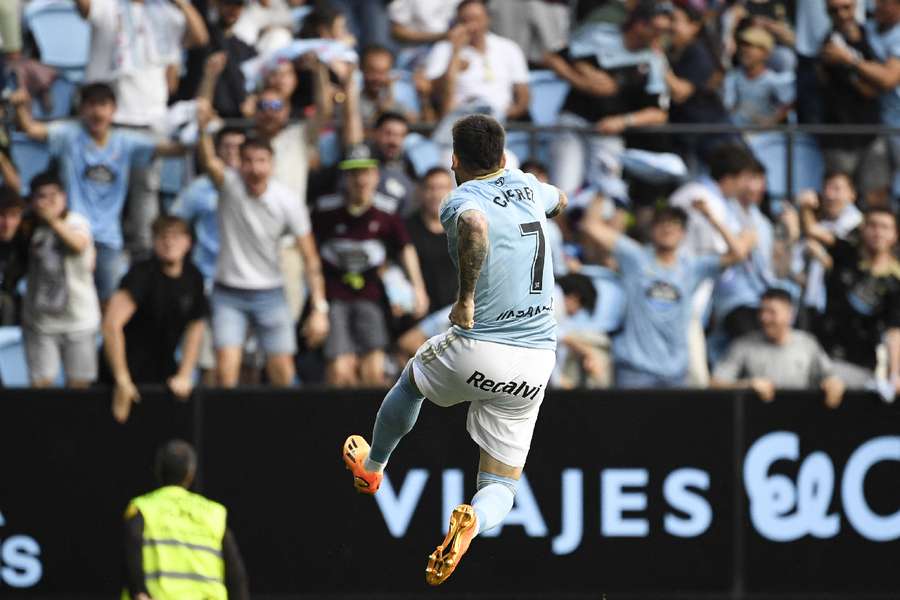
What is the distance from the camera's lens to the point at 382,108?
1293cm

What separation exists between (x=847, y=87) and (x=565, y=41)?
7.59 feet

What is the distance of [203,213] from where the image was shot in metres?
12.2

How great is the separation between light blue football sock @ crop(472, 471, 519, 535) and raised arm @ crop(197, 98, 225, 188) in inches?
185

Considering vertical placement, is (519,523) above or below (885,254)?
below

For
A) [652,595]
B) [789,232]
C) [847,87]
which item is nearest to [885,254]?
[789,232]

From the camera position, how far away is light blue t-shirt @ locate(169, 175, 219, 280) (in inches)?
478

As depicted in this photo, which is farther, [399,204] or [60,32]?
[60,32]

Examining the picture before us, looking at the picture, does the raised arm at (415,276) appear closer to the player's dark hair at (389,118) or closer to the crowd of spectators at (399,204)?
the crowd of spectators at (399,204)

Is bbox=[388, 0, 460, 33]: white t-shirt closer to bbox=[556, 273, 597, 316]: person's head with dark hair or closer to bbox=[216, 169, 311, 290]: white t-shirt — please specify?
bbox=[216, 169, 311, 290]: white t-shirt

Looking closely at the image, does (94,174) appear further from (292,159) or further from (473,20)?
(473,20)

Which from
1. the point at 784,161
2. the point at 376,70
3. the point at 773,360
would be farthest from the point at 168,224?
the point at 784,161

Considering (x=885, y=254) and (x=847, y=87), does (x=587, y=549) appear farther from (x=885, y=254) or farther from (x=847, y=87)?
(x=847, y=87)

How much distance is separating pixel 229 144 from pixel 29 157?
1443 millimetres

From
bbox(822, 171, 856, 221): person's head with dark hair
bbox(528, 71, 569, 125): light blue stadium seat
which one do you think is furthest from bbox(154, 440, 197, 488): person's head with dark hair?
bbox(822, 171, 856, 221): person's head with dark hair
